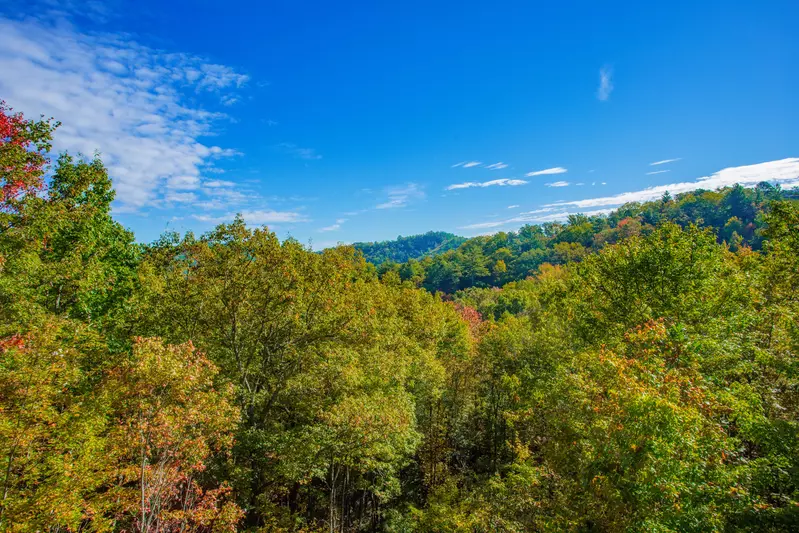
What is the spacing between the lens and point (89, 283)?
52.3ft

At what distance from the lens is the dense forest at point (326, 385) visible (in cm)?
784

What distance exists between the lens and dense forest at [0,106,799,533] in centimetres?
784

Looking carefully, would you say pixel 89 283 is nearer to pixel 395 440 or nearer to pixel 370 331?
pixel 370 331

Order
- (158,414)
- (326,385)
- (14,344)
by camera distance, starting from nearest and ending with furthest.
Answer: (158,414), (14,344), (326,385)

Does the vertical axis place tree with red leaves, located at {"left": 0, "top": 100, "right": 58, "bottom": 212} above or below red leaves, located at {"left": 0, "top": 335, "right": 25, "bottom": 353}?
above

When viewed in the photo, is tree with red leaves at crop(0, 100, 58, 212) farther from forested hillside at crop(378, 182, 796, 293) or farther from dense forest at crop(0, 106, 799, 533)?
forested hillside at crop(378, 182, 796, 293)

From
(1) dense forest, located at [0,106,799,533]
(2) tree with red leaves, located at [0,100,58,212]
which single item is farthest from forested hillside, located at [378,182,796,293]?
(2) tree with red leaves, located at [0,100,58,212]

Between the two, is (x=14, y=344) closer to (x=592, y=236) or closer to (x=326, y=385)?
(x=326, y=385)

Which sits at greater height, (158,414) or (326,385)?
(158,414)

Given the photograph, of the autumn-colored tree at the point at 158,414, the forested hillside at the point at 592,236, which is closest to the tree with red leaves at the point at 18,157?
the autumn-colored tree at the point at 158,414

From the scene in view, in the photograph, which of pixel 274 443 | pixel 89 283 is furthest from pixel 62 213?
pixel 274 443

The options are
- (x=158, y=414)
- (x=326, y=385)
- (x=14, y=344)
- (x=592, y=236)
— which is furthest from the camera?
(x=592, y=236)

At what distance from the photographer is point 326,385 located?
16.4m

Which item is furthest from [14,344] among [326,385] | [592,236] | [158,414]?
[592,236]
